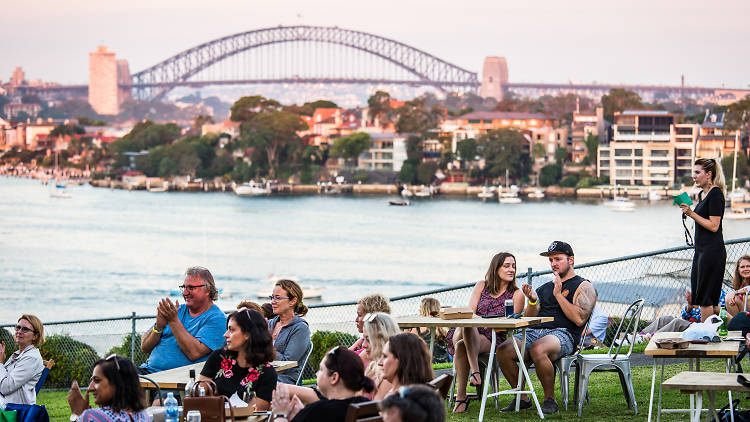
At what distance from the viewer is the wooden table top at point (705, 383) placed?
15.3 feet

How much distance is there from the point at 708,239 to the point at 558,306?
108cm

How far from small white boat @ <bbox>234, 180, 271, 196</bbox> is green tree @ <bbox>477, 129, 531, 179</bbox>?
874 inches

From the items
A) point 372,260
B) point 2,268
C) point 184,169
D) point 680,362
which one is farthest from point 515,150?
point 680,362

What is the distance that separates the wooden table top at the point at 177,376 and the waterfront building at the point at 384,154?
114 m

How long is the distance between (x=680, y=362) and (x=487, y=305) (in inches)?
82.6

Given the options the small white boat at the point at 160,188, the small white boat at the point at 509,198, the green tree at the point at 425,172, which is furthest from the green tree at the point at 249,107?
the small white boat at the point at 509,198

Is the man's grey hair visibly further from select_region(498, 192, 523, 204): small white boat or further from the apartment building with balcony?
the apartment building with balcony

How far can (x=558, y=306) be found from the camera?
21.3 feet

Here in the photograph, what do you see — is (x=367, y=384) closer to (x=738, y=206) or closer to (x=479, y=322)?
(x=479, y=322)

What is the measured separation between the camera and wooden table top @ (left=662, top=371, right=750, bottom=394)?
15.3 ft

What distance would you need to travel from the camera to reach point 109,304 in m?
39.1

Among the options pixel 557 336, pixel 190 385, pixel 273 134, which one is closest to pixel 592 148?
pixel 273 134

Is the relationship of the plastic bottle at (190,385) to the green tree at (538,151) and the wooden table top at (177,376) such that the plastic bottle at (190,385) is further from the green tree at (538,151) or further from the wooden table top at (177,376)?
the green tree at (538,151)

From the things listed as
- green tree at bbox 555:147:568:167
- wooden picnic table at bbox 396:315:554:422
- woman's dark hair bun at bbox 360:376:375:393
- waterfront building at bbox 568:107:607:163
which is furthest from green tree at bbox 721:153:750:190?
woman's dark hair bun at bbox 360:376:375:393
